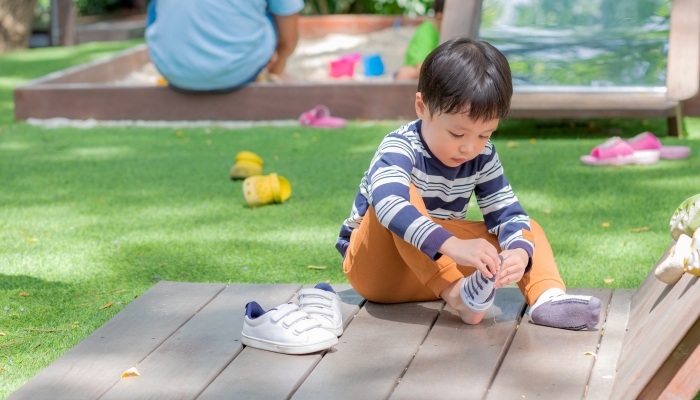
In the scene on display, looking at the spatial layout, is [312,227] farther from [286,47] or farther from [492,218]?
[286,47]

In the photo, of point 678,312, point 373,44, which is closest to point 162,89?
point 373,44

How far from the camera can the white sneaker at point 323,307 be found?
7.40 feet

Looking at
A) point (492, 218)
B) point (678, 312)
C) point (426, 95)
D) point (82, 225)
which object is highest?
point (426, 95)

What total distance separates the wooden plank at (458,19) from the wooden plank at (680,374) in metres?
3.92

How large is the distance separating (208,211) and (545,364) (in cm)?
212

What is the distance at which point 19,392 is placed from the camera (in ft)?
6.49

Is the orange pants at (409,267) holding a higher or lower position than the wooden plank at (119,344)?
higher

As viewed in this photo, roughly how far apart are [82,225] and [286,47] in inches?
131

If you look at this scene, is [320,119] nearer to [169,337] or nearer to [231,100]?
[231,100]

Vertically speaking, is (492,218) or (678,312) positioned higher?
(678,312)

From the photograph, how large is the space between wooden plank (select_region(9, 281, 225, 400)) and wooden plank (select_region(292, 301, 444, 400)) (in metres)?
0.47

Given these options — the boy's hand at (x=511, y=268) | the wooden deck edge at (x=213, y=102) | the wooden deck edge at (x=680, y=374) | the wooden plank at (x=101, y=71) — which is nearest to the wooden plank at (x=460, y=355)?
the boy's hand at (x=511, y=268)

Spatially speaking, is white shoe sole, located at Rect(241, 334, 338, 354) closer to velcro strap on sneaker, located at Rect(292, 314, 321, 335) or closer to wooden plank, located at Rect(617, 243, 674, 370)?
velcro strap on sneaker, located at Rect(292, 314, 321, 335)

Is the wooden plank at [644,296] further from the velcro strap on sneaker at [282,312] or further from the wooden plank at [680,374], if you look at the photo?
the velcro strap on sneaker at [282,312]
